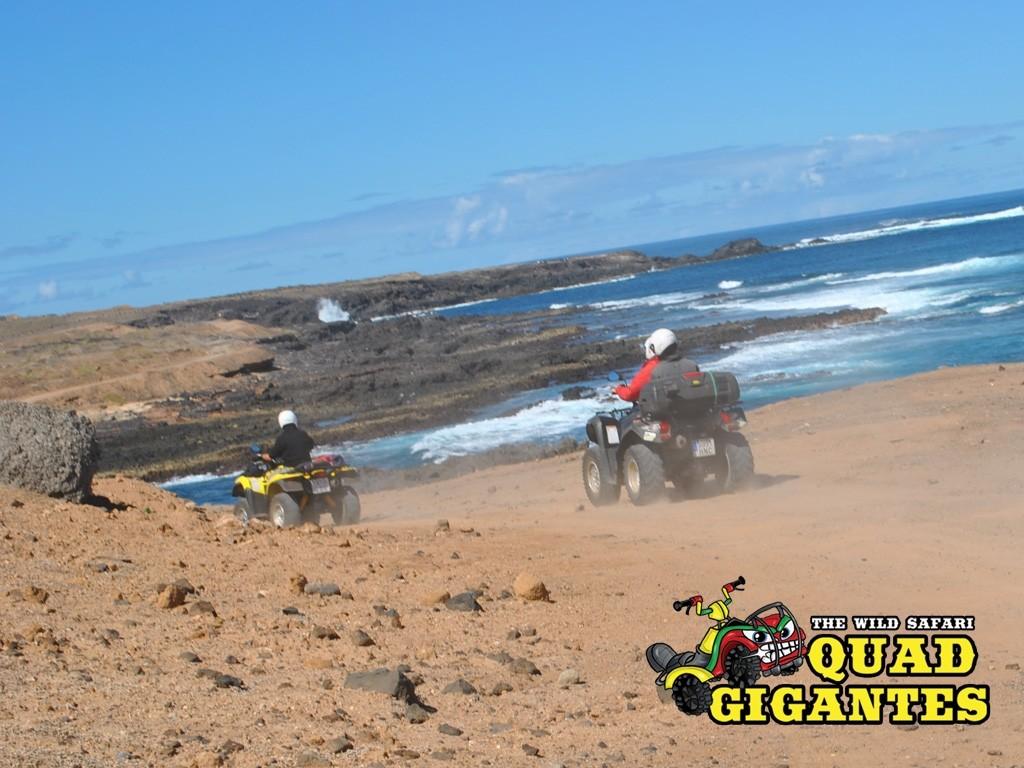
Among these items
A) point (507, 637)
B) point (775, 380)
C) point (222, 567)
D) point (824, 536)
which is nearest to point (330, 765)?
point (507, 637)

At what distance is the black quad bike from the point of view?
1302 cm

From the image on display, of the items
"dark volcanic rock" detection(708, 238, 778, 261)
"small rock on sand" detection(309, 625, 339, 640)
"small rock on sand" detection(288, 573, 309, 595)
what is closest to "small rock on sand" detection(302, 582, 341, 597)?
"small rock on sand" detection(288, 573, 309, 595)

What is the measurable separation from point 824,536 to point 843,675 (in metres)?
4.09

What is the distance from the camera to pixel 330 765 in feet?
17.6

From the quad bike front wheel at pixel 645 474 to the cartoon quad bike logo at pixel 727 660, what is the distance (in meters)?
6.67

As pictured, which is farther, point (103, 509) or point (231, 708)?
point (103, 509)

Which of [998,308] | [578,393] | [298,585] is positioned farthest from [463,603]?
[998,308]

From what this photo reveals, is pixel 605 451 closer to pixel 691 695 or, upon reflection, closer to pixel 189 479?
pixel 691 695

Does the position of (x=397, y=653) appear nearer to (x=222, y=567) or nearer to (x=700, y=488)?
(x=222, y=567)

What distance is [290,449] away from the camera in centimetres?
1438

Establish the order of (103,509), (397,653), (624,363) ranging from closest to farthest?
1. (397,653)
2. (103,509)
3. (624,363)

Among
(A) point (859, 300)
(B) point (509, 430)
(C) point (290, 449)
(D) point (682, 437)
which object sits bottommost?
(B) point (509, 430)

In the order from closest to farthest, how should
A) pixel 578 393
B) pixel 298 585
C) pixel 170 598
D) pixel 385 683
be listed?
pixel 385 683 → pixel 170 598 → pixel 298 585 → pixel 578 393

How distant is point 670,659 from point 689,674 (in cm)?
46
